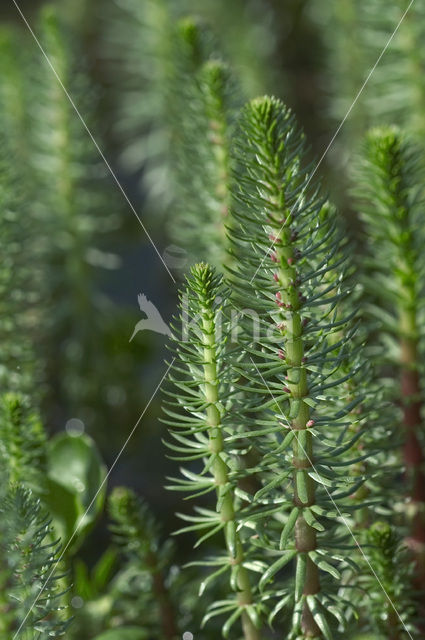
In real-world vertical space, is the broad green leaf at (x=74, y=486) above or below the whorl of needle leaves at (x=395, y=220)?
below

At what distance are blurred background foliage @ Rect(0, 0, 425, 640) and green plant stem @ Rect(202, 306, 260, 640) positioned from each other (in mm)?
88

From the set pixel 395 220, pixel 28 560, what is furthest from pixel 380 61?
pixel 28 560

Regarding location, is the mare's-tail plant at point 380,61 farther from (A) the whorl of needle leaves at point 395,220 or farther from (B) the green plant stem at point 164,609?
(B) the green plant stem at point 164,609

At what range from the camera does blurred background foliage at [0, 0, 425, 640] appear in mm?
683

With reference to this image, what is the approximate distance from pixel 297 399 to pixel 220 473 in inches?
2.5

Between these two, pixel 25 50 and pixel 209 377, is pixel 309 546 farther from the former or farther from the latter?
pixel 25 50

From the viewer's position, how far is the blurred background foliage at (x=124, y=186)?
68 cm

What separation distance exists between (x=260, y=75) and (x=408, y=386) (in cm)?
45

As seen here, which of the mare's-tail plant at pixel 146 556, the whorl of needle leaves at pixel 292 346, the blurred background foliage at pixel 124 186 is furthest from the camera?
the blurred background foliage at pixel 124 186

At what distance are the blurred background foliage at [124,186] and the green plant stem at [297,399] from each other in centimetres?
14

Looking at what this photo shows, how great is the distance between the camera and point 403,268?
595 mm

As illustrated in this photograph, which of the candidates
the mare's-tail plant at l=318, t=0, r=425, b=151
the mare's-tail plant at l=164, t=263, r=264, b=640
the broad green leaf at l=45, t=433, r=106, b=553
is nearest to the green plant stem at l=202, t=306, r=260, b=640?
the mare's-tail plant at l=164, t=263, r=264, b=640

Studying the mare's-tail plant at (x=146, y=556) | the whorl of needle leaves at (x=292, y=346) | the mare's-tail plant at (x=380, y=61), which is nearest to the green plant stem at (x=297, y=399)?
the whorl of needle leaves at (x=292, y=346)

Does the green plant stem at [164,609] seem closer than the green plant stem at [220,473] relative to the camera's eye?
No
